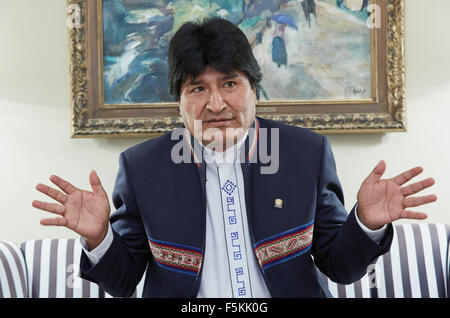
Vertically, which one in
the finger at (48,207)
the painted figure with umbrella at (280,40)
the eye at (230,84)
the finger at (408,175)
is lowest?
the finger at (48,207)

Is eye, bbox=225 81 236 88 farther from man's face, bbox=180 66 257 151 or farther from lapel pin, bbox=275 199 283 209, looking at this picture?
lapel pin, bbox=275 199 283 209

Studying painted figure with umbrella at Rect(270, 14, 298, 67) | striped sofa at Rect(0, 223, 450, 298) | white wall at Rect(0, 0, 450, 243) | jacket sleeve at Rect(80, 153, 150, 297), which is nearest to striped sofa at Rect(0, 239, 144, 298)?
striped sofa at Rect(0, 223, 450, 298)

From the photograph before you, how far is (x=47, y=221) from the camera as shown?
3.70ft

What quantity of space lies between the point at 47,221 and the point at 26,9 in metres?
→ 1.34

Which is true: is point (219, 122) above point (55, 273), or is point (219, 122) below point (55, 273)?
above

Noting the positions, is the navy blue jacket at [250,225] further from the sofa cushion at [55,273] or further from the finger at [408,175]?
the sofa cushion at [55,273]

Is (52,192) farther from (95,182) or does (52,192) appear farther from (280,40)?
(280,40)

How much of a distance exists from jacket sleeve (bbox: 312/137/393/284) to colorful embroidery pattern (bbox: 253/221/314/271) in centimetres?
5

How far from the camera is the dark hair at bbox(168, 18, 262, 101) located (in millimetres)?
1311

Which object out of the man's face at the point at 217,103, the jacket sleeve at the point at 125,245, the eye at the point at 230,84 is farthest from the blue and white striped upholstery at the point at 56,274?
the eye at the point at 230,84

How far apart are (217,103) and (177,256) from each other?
17.6 inches

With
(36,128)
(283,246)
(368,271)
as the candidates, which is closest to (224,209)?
(283,246)

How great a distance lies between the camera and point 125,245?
4.69 feet

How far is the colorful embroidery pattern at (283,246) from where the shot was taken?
1354 millimetres
